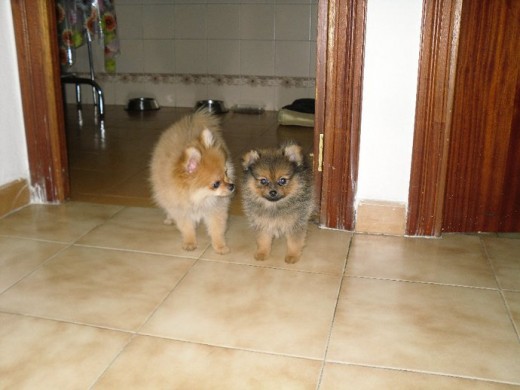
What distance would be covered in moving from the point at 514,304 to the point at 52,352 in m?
1.45

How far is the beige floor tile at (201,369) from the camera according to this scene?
142 centimetres

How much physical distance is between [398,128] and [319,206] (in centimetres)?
49

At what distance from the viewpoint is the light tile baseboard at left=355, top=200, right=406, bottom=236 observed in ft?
7.88

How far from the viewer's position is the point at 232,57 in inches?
216

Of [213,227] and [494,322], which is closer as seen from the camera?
[494,322]

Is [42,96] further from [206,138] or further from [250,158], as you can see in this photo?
[250,158]

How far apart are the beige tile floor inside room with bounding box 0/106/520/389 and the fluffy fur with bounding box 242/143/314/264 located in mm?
92

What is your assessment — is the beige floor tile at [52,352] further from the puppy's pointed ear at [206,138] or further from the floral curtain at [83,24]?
the floral curtain at [83,24]

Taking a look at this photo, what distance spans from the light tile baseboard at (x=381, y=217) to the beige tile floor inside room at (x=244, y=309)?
47 mm

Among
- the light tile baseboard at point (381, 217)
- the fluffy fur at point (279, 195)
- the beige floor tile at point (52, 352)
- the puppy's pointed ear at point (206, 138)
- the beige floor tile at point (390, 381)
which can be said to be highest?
the puppy's pointed ear at point (206, 138)

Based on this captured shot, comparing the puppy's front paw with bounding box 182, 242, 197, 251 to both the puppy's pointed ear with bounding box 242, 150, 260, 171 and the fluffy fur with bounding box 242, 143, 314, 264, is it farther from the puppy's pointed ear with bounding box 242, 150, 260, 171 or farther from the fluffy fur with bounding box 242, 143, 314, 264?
the puppy's pointed ear with bounding box 242, 150, 260, 171

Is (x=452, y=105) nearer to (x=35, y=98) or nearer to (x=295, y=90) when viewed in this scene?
(x=35, y=98)

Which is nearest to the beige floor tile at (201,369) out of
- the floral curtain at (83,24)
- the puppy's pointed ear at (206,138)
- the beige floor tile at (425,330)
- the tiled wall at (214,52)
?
the beige floor tile at (425,330)

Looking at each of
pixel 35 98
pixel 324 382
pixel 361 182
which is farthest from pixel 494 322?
pixel 35 98
